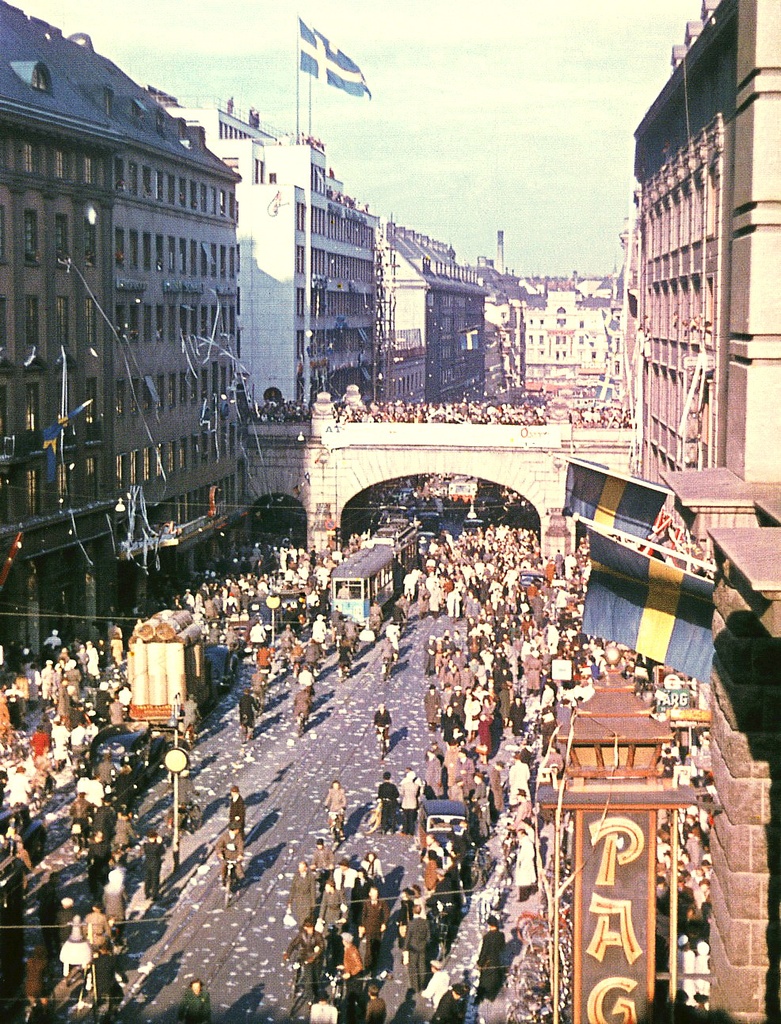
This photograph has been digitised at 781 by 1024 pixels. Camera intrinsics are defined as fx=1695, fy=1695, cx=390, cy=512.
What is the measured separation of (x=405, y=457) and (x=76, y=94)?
2401 cm

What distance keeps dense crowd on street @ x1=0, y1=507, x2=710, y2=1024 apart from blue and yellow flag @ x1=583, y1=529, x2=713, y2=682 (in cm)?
113

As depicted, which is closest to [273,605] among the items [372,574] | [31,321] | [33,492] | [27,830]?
[372,574]

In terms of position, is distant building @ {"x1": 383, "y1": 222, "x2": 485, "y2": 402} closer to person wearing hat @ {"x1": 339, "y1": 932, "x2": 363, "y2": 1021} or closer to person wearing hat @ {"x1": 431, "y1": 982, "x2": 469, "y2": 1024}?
person wearing hat @ {"x1": 339, "y1": 932, "x2": 363, "y2": 1021}

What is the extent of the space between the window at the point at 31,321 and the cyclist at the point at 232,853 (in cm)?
2567

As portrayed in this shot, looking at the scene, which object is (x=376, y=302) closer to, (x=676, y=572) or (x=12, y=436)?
(x=12, y=436)

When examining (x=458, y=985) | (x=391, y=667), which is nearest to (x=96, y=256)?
(x=391, y=667)

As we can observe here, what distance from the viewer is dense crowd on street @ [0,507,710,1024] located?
23.7 metres

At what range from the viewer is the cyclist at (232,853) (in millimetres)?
28906

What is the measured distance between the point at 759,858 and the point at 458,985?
11462mm

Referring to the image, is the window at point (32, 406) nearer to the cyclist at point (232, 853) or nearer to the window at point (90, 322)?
the window at point (90, 322)

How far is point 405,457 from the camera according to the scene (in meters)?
77.1

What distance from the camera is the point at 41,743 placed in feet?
119

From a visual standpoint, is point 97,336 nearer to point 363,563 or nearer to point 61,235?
point 61,235

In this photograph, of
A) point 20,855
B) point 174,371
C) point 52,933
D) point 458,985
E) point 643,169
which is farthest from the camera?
point 174,371
